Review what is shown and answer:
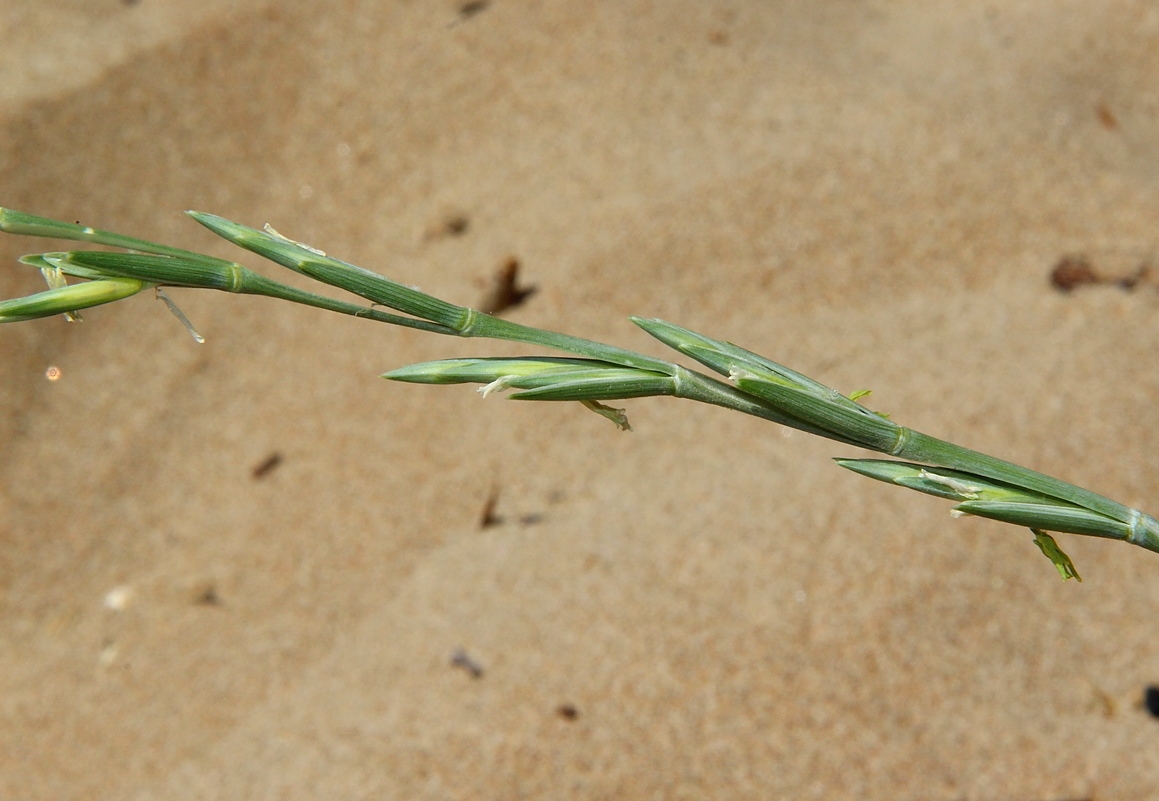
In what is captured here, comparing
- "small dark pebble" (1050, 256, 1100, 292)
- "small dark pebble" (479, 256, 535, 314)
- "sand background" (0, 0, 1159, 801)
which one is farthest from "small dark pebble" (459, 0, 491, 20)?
"small dark pebble" (1050, 256, 1100, 292)

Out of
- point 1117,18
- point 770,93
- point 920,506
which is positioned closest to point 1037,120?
point 1117,18

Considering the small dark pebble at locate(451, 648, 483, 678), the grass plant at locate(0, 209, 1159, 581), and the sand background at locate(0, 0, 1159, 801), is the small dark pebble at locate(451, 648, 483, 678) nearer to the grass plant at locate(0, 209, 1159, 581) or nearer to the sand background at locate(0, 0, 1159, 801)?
the sand background at locate(0, 0, 1159, 801)

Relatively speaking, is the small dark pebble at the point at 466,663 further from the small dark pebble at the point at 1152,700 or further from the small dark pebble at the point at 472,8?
the small dark pebble at the point at 472,8

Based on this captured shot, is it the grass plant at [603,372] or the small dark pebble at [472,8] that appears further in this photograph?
the small dark pebble at [472,8]

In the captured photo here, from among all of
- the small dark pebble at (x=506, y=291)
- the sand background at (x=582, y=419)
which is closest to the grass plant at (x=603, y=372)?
the sand background at (x=582, y=419)

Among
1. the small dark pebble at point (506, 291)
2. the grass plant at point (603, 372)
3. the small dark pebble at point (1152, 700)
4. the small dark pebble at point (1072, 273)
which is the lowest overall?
the small dark pebble at point (1152, 700)

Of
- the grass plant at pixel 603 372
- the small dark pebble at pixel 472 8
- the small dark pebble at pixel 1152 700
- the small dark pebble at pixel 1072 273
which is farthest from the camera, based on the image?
the small dark pebble at pixel 472 8

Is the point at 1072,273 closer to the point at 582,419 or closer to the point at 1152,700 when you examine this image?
the point at 1152,700
